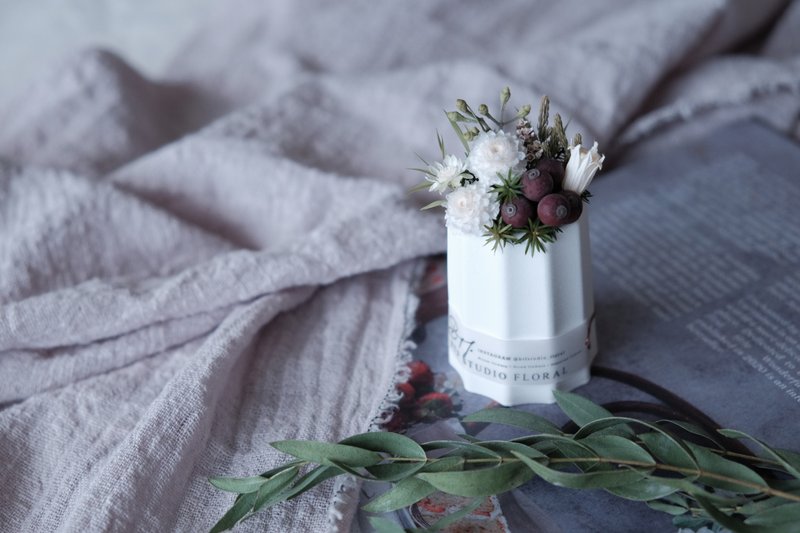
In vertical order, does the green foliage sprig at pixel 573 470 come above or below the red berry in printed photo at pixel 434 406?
below

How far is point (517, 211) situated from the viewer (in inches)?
16.4

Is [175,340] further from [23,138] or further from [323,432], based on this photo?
[23,138]

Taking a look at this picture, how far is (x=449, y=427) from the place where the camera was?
496 mm

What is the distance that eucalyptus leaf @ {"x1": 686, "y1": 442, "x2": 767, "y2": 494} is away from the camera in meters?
0.39

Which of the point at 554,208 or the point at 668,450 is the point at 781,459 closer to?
the point at 668,450

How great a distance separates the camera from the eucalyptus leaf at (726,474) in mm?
386

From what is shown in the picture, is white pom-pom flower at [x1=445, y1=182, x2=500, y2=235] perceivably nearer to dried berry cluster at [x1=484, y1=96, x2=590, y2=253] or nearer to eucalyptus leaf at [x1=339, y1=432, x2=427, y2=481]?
dried berry cluster at [x1=484, y1=96, x2=590, y2=253]

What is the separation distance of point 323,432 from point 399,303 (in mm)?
137

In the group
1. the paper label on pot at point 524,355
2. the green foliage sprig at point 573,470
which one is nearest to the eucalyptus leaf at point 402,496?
the green foliage sprig at point 573,470

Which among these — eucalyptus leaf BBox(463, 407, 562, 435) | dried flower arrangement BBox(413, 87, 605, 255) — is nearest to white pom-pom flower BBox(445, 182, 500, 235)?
dried flower arrangement BBox(413, 87, 605, 255)

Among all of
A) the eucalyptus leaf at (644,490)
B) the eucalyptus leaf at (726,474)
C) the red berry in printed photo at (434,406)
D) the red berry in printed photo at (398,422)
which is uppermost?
the red berry in printed photo at (434,406)

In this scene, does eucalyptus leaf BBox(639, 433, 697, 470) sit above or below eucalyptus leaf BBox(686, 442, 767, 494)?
above

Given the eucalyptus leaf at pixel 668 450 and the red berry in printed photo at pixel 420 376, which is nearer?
the eucalyptus leaf at pixel 668 450

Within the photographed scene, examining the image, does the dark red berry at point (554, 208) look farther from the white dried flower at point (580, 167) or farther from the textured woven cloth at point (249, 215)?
the textured woven cloth at point (249, 215)
